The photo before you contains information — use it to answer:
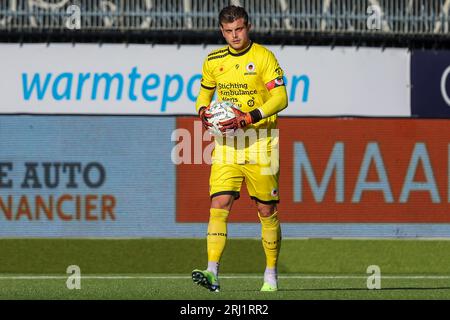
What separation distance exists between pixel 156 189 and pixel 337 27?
5216 millimetres

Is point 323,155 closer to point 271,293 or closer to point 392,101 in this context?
point 392,101

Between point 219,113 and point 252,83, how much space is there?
37 centimetres

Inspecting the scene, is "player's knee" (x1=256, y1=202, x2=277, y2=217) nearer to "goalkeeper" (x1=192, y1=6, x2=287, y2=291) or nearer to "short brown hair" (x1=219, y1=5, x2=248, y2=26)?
"goalkeeper" (x1=192, y1=6, x2=287, y2=291)

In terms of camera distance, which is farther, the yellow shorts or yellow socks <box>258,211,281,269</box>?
yellow socks <box>258,211,281,269</box>

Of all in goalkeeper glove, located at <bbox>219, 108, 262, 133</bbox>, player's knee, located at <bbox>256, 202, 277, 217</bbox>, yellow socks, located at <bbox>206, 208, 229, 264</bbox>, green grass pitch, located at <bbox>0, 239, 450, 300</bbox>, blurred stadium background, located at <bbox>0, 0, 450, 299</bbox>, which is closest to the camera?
goalkeeper glove, located at <bbox>219, 108, 262, 133</bbox>

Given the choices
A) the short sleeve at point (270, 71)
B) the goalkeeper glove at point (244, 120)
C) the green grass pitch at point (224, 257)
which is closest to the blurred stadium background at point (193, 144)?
the green grass pitch at point (224, 257)

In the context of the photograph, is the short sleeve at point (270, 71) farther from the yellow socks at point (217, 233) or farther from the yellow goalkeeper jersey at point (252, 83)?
the yellow socks at point (217, 233)

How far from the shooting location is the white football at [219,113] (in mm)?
10367

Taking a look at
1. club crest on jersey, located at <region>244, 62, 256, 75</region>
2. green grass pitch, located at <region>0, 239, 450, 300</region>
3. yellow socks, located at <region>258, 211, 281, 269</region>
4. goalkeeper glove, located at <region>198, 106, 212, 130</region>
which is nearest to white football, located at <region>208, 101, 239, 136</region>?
goalkeeper glove, located at <region>198, 106, 212, 130</region>

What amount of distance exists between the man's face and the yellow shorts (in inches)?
35.2

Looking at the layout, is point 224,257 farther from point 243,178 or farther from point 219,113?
point 219,113

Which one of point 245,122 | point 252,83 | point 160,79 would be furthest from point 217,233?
point 160,79

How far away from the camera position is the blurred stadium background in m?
15.7
